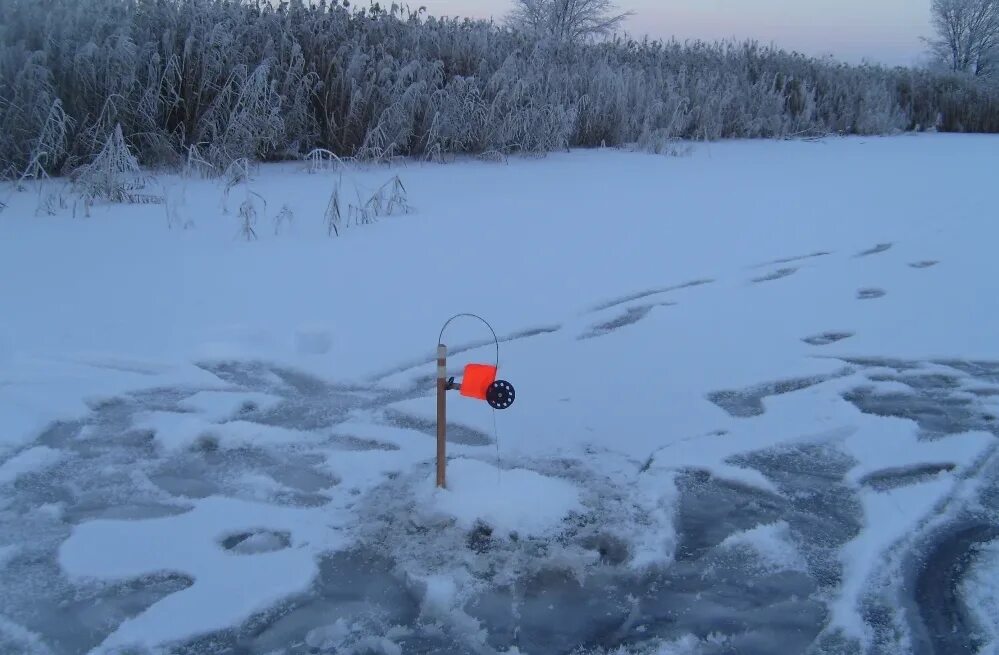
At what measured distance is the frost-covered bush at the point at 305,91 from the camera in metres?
5.88

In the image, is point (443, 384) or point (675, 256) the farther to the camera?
point (675, 256)

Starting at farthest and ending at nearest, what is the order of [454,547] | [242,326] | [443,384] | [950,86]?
[950,86]
[242,326]
[443,384]
[454,547]

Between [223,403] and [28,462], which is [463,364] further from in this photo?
[28,462]

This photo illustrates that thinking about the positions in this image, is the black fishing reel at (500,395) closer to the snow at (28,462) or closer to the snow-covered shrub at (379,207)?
the snow at (28,462)

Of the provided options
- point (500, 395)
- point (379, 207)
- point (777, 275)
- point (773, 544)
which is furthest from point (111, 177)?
point (773, 544)

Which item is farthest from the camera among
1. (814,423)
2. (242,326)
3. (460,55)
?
(460,55)

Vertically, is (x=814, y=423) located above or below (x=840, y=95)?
below

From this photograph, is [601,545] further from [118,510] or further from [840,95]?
[840,95]

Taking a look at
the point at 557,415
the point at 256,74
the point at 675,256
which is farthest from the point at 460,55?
the point at 557,415

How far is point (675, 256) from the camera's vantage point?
5266mm

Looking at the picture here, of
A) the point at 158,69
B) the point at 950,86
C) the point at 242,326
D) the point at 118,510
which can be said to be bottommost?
the point at 118,510

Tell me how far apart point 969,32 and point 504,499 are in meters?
32.0

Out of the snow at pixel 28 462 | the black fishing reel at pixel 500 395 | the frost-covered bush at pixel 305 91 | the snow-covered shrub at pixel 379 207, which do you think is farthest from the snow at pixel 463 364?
the frost-covered bush at pixel 305 91

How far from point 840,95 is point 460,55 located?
6330mm
